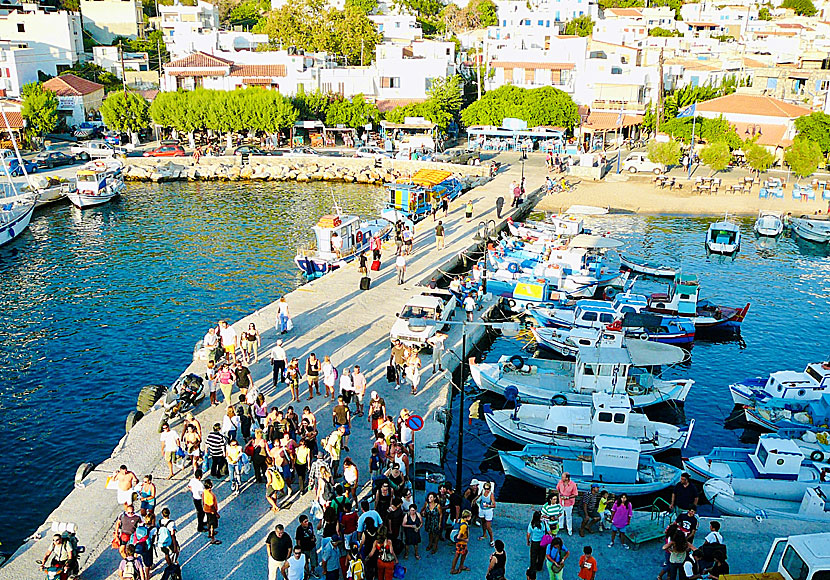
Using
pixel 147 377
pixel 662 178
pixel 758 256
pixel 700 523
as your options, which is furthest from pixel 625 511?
pixel 662 178

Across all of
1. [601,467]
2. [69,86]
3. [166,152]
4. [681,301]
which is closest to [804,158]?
[681,301]

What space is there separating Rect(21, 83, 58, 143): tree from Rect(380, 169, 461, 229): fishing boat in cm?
4254

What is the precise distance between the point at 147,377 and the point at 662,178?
4473 cm

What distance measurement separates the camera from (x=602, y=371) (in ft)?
79.5

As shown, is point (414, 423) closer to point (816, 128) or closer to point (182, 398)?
point (182, 398)

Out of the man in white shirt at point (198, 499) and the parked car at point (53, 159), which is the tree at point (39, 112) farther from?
the man in white shirt at point (198, 499)

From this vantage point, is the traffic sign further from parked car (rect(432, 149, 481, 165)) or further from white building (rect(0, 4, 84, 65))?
white building (rect(0, 4, 84, 65))

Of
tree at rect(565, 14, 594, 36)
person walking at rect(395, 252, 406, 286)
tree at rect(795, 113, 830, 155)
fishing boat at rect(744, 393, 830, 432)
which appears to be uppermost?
tree at rect(565, 14, 594, 36)

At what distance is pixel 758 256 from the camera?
43.5 m

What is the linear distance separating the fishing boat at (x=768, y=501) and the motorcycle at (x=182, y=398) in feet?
47.6

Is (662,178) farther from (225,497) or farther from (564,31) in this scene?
(564,31)

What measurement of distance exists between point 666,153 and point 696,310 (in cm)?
3125

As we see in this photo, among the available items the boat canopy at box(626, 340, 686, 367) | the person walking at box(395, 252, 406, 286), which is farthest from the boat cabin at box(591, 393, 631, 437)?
the person walking at box(395, 252, 406, 286)

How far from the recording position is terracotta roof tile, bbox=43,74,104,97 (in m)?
78.9
